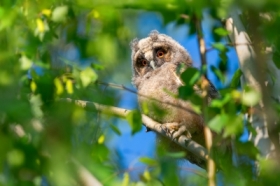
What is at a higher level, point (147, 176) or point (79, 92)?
point (79, 92)

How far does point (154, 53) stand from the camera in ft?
21.2

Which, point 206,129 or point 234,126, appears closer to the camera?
point 234,126

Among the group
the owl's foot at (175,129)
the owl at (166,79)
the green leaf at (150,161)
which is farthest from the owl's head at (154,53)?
the green leaf at (150,161)

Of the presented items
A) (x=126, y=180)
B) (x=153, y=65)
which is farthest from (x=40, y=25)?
(x=153, y=65)

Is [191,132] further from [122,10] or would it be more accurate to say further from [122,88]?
[122,10]

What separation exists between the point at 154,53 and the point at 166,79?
35.4 inches

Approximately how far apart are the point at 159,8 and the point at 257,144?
2.95 feet

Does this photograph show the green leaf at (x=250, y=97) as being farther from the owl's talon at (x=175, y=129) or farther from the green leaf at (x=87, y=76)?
the owl's talon at (x=175, y=129)

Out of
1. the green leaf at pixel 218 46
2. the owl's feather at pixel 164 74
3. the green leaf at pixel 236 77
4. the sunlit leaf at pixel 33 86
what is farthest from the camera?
the owl's feather at pixel 164 74

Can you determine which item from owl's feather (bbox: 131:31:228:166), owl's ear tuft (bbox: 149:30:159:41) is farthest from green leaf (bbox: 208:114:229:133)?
owl's ear tuft (bbox: 149:30:159:41)

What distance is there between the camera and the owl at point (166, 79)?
508cm

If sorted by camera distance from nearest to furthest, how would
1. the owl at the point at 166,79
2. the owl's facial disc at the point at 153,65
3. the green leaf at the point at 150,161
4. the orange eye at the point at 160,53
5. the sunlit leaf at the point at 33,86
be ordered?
1. the green leaf at the point at 150,161
2. the sunlit leaf at the point at 33,86
3. the owl at the point at 166,79
4. the owl's facial disc at the point at 153,65
5. the orange eye at the point at 160,53

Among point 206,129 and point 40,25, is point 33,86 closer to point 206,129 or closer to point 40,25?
point 40,25

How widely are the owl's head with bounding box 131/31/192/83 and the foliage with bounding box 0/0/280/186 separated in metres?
3.04
